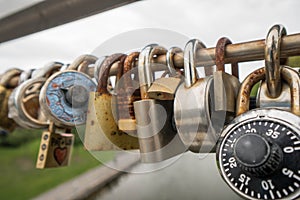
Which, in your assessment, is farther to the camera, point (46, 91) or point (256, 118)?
point (46, 91)

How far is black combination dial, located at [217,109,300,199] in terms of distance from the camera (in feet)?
0.84

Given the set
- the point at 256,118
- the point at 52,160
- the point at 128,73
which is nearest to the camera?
the point at 256,118

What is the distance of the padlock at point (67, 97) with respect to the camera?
0.47m

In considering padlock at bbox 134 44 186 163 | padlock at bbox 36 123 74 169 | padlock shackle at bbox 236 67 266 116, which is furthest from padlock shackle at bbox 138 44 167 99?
padlock at bbox 36 123 74 169

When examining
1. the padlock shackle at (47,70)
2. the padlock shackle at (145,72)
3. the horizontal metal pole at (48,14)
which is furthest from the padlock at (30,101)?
the padlock shackle at (145,72)

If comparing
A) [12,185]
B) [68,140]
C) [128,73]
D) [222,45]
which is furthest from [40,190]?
[222,45]

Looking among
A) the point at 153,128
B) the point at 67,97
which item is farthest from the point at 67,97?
the point at 153,128

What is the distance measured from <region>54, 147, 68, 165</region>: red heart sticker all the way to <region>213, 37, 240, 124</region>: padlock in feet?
1.07

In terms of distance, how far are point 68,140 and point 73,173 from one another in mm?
650

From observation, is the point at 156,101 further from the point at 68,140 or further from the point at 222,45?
the point at 68,140

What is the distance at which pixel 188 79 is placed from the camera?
34 cm

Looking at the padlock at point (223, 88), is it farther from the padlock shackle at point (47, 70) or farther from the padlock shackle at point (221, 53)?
the padlock shackle at point (47, 70)

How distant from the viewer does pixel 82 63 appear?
20.3 inches

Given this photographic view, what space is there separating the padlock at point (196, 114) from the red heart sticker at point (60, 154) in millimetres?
287
